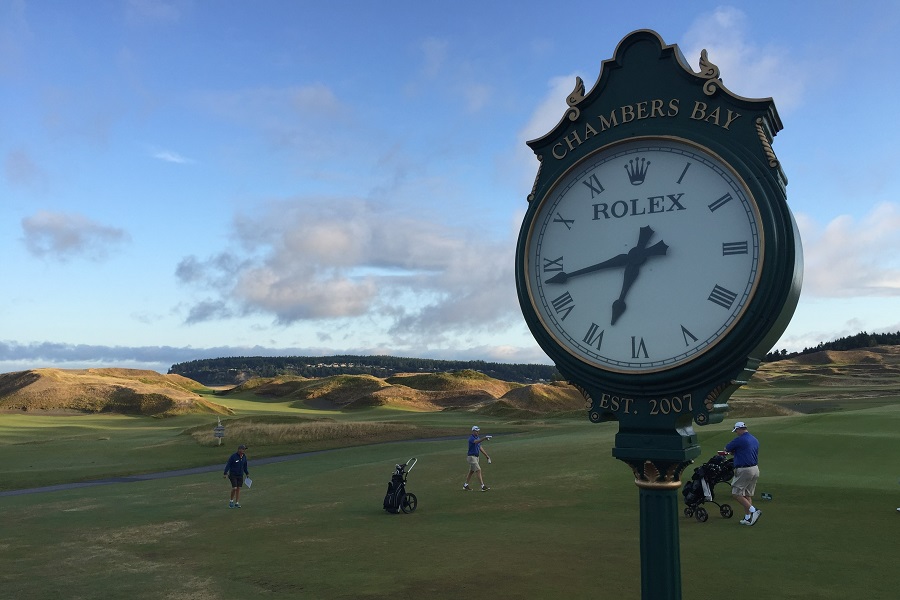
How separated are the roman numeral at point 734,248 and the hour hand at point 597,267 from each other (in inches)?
25.9

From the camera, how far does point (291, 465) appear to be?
32.3m

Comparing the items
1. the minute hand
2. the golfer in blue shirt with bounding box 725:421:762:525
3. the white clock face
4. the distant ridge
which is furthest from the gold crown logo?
the distant ridge

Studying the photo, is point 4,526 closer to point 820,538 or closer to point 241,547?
point 241,547

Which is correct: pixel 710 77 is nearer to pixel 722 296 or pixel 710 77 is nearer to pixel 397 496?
pixel 722 296

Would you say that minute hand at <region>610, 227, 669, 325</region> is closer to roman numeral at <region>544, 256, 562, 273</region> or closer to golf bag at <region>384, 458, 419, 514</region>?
roman numeral at <region>544, 256, 562, 273</region>

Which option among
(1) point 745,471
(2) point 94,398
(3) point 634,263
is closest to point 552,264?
(3) point 634,263

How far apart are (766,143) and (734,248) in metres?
0.74

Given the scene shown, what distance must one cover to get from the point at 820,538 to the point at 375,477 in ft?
50.5

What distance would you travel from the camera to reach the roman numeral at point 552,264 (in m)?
5.33

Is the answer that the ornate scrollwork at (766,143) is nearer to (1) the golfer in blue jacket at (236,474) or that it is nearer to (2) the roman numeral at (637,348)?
(2) the roman numeral at (637,348)

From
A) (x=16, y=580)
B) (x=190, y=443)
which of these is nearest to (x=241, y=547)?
(x=16, y=580)

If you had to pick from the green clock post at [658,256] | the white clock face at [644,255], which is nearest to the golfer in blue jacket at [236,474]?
the green clock post at [658,256]

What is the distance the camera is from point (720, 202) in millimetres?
4805

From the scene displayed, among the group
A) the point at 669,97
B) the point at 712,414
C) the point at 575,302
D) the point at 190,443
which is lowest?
the point at 190,443
